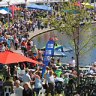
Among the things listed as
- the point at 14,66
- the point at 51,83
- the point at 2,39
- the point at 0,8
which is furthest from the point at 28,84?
the point at 0,8

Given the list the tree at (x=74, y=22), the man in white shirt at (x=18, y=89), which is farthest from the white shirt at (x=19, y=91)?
the tree at (x=74, y=22)

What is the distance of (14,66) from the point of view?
21578mm

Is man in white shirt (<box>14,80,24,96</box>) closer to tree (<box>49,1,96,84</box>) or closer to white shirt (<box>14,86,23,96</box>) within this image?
white shirt (<box>14,86,23,96</box>)

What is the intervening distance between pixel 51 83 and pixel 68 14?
4.55m

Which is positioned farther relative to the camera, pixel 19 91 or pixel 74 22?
pixel 74 22

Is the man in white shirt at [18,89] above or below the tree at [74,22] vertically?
below

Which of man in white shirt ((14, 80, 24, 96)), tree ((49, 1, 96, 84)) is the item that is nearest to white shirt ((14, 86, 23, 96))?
man in white shirt ((14, 80, 24, 96))

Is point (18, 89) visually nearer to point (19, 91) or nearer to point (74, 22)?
point (19, 91)

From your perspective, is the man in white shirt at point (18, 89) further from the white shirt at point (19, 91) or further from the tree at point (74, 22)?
the tree at point (74, 22)

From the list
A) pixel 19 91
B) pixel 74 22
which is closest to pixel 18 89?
pixel 19 91

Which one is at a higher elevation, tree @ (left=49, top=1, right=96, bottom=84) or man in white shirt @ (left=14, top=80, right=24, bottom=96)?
tree @ (left=49, top=1, right=96, bottom=84)

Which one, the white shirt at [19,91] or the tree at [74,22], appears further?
the tree at [74,22]

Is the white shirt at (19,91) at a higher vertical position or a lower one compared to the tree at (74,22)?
lower

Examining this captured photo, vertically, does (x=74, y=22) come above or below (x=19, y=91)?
above
